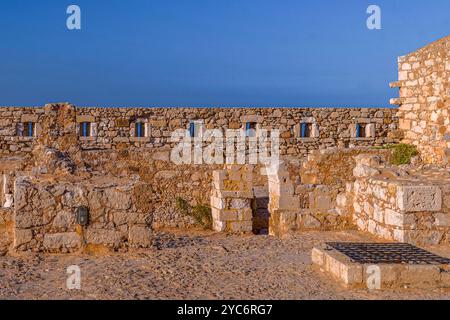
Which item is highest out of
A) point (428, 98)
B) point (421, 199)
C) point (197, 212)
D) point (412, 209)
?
point (428, 98)

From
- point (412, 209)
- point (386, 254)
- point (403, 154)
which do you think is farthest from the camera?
point (403, 154)

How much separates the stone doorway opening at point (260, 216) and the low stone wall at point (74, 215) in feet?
13.5

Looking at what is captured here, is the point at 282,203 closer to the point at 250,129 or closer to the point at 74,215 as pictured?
the point at 74,215

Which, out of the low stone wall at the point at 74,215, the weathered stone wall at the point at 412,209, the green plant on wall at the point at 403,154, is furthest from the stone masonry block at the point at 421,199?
the green plant on wall at the point at 403,154

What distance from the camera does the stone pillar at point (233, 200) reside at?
32.3ft

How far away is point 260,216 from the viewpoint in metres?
10.8

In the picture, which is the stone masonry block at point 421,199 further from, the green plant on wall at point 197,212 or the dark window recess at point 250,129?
the dark window recess at point 250,129

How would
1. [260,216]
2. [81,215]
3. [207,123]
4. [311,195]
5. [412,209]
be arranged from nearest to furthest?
[81,215] → [412,209] → [311,195] → [260,216] → [207,123]

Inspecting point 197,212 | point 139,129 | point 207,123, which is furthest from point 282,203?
point 139,129

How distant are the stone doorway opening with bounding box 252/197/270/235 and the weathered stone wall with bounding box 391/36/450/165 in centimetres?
592

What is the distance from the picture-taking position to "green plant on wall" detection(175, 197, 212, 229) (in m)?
10.4

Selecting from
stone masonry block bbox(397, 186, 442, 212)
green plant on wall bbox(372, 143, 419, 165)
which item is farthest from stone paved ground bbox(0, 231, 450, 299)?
green plant on wall bbox(372, 143, 419, 165)

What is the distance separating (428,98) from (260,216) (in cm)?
764
